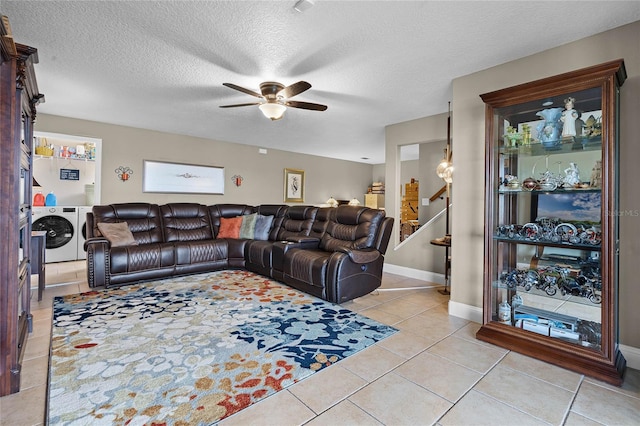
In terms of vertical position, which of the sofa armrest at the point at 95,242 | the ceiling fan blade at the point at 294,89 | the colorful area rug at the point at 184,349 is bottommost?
the colorful area rug at the point at 184,349

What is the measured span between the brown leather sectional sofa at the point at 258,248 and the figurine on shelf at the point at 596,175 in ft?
6.24

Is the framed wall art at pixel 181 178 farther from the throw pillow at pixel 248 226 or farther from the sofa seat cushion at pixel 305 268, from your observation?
the sofa seat cushion at pixel 305 268

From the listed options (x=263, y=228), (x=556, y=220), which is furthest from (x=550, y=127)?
(x=263, y=228)

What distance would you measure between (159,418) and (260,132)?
505 cm

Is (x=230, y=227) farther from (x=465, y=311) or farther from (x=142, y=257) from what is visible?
(x=465, y=311)

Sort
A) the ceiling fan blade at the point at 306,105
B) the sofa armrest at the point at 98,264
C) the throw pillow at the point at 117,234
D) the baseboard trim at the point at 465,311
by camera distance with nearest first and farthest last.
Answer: the baseboard trim at the point at 465,311 < the ceiling fan blade at the point at 306,105 < the sofa armrest at the point at 98,264 < the throw pillow at the point at 117,234

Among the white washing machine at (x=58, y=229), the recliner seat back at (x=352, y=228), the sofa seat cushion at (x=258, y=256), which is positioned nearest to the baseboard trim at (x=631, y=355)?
the recliner seat back at (x=352, y=228)

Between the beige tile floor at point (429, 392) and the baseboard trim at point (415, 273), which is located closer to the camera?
the beige tile floor at point (429, 392)

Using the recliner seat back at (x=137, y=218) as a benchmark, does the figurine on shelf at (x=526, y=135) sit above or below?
above

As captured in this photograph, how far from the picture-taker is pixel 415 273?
4.69m

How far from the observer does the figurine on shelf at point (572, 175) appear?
7.39 feet

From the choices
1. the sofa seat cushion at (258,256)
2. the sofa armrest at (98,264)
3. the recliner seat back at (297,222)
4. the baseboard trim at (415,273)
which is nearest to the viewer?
the sofa armrest at (98,264)

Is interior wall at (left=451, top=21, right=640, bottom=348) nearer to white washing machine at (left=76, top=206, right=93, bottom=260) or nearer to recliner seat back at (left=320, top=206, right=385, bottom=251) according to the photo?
recliner seat back at (left=320, top=206, right=385, bottom=251)

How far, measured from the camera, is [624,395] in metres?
1.77
